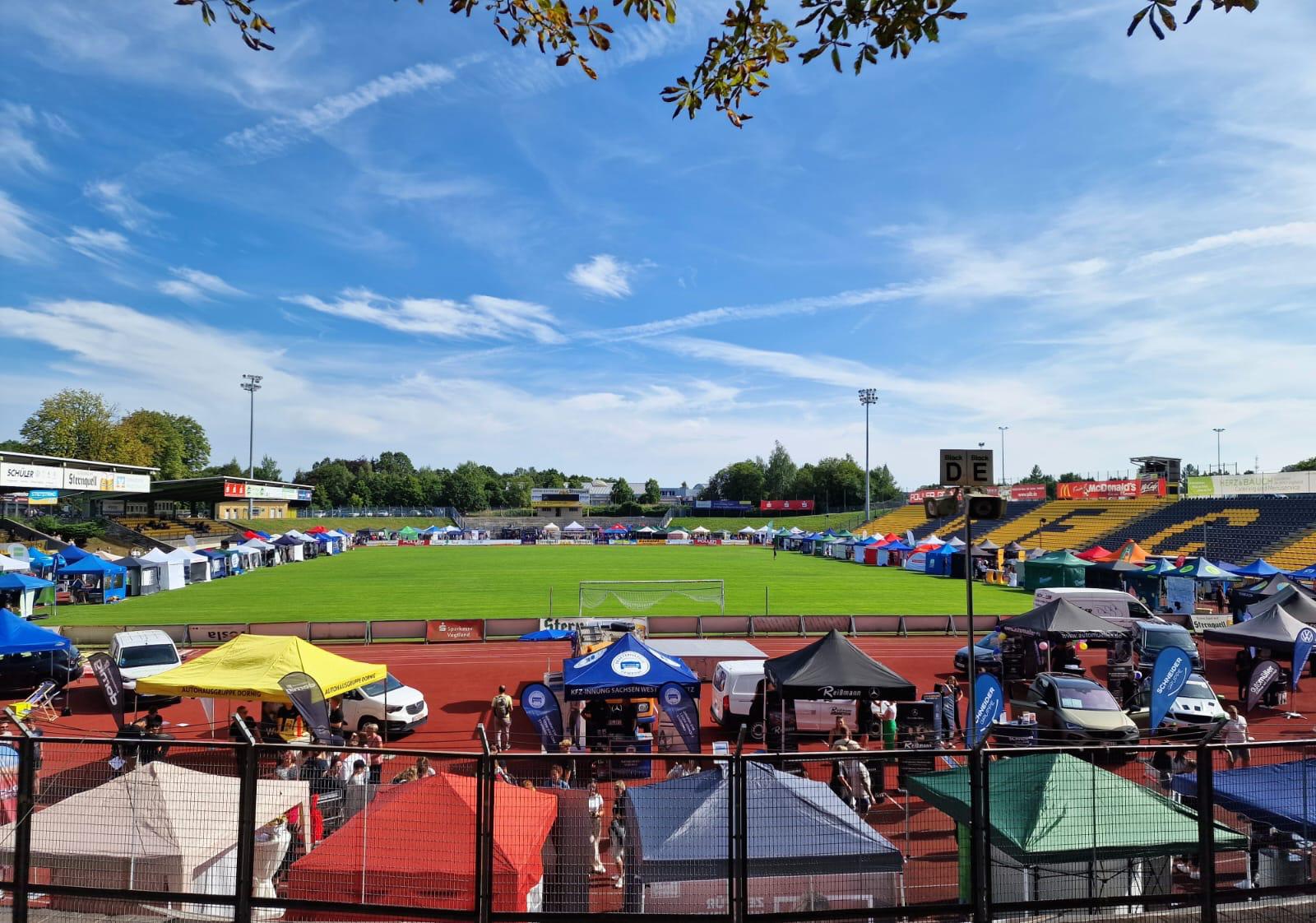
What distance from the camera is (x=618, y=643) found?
15.7 m

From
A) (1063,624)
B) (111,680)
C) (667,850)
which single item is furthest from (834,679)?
(111,680)

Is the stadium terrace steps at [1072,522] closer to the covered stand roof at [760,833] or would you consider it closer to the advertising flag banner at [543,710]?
the advertising flag banner at [543,710]

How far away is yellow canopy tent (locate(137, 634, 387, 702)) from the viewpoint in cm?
1360

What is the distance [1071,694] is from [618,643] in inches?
352

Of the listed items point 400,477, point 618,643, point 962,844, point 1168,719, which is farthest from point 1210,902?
point 400,477

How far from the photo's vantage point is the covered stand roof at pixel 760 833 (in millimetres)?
6734

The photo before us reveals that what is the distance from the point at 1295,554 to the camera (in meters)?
45.8

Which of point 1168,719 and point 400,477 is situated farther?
point 400,477

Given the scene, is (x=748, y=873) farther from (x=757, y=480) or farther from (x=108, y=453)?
(x=757, y=480)

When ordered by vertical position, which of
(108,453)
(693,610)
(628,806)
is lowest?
(693,610)

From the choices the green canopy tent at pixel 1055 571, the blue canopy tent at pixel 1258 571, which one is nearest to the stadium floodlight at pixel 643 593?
the green canopy tent at pixel 1055 571

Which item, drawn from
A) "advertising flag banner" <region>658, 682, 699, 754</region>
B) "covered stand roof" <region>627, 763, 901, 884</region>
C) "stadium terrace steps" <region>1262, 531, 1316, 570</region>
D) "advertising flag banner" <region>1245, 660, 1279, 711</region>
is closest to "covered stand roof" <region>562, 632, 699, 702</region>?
→ "advertising flag banner" <region>658, 682, 699, 754</region>

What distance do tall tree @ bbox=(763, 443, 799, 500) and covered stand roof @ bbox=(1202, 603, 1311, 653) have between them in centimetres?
13073

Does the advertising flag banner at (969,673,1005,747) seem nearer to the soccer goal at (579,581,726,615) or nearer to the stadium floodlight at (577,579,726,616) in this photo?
the stadium floodlight at (577,579,726,616)
